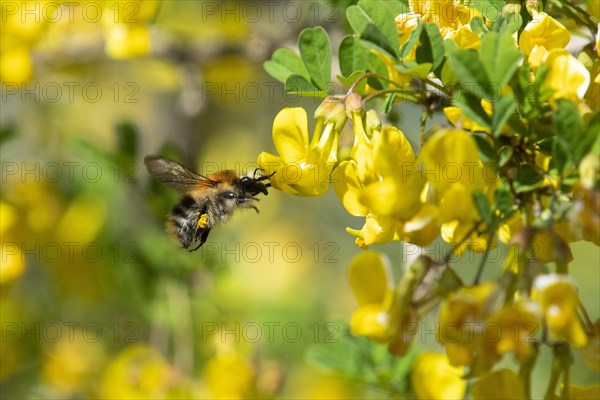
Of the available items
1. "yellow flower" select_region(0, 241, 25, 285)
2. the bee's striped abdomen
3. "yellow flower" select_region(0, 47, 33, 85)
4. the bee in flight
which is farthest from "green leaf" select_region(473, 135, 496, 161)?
"yellow flower" select_region(0, 241, 25, 285)

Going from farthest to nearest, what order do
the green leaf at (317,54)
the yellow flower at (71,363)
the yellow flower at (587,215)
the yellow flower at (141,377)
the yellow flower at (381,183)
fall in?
the yellow flower at (71,363) → the yellow flower at (141,377) → the green leaf at (317,54) → the yellow flower at (381,183) → the yellow flower at (587,215)

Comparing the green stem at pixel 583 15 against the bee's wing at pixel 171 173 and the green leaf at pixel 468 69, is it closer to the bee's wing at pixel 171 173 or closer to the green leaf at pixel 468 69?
the green leaf at pixel 468 69

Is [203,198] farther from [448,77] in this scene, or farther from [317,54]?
[448,77]

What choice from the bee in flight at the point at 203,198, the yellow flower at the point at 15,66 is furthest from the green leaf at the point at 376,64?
the yellow flower at the point at 15,66

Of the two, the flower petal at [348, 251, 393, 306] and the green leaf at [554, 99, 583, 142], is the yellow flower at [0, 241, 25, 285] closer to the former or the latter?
the flower petal at [348, 251, 393, 306]

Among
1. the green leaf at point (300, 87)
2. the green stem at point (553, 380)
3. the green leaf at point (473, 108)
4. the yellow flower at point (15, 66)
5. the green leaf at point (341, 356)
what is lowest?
the green leaf at point (341, 356)

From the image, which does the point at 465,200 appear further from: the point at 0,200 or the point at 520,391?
the point at 0,200

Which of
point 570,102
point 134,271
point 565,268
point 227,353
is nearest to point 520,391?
point 565,268

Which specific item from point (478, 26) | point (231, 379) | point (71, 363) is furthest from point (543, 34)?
point (71, 363)
